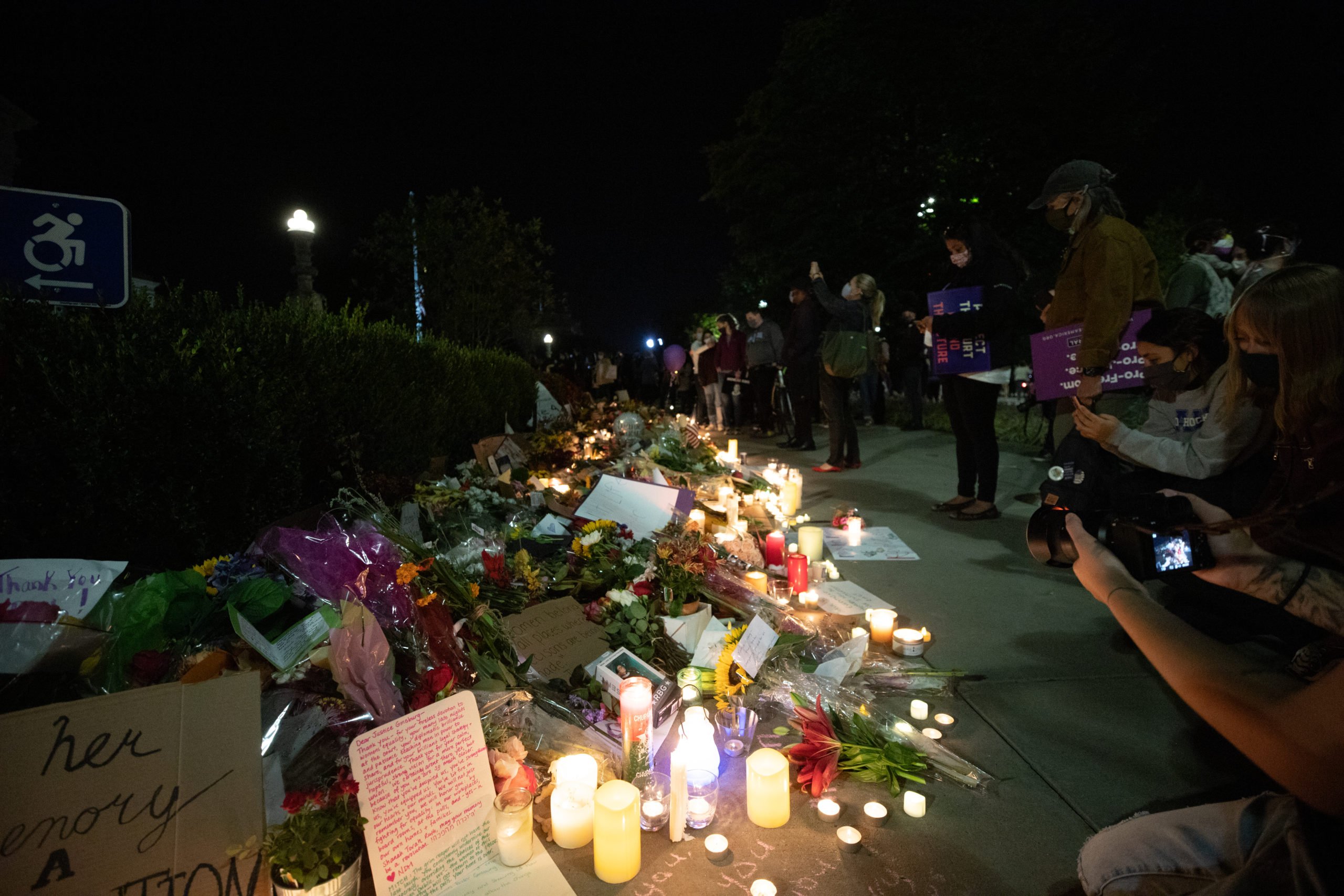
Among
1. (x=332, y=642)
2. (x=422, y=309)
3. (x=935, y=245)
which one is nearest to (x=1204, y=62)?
(x=935, y=245)

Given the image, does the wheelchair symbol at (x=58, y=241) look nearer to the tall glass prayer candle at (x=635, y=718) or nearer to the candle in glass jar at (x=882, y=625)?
the tall glass prayer candle at (x=635, y=718)

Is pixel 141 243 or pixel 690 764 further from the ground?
pixel 141 243

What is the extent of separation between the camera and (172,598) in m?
1.84

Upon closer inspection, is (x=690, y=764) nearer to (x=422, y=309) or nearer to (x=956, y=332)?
(x=956, y=332)

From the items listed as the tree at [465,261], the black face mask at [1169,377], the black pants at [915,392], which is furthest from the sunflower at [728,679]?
the tree at [465,261]

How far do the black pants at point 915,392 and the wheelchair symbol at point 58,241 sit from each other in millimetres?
10104

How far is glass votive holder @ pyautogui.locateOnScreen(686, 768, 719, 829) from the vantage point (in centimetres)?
180

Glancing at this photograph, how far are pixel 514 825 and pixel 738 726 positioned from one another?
847 millimetres

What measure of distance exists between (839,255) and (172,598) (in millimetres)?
18322

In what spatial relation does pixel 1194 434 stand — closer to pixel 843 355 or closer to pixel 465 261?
pixel 843 355

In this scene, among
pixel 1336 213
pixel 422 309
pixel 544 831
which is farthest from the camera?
pixel 422 309

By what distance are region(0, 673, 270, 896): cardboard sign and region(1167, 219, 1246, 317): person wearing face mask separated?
17.8ft

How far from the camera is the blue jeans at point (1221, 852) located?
937 mm

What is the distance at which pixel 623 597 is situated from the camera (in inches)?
107
